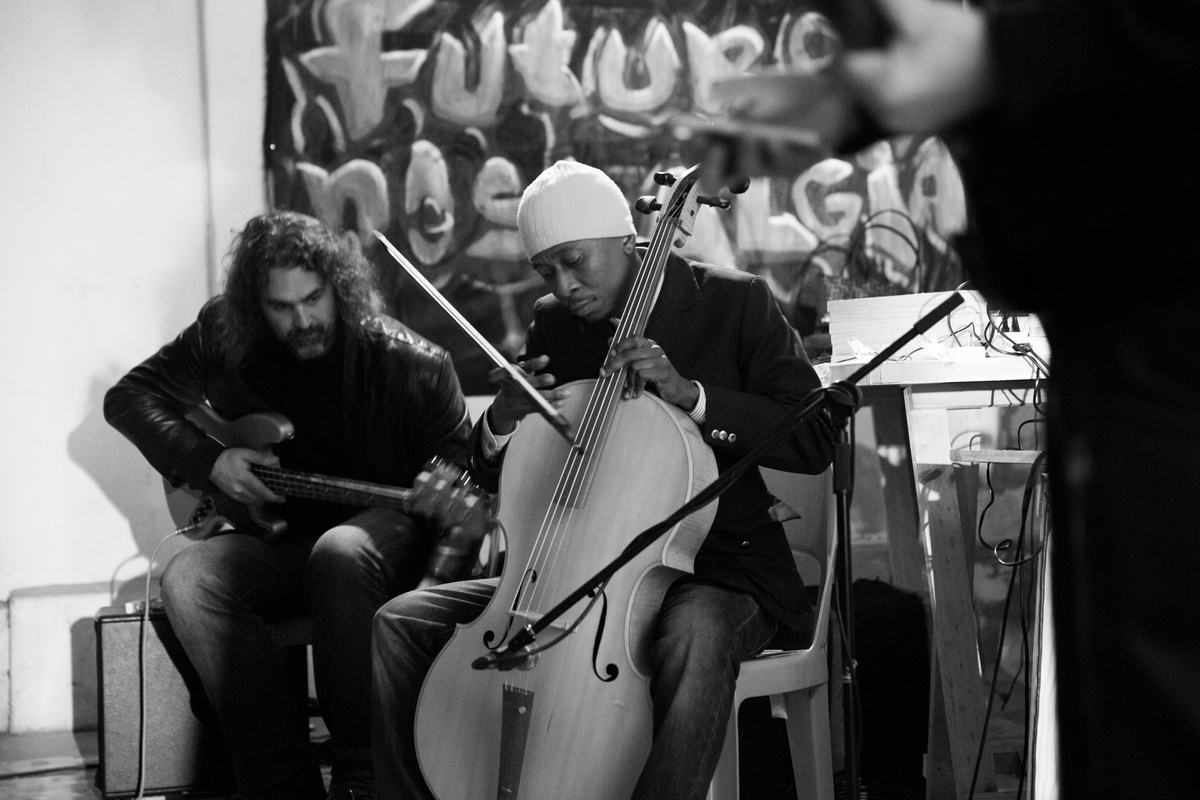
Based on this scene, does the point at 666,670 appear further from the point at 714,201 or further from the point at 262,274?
the point at 262,274

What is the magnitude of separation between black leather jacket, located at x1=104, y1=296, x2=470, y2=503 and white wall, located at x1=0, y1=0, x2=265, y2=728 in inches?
18.3

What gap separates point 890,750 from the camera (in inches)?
105

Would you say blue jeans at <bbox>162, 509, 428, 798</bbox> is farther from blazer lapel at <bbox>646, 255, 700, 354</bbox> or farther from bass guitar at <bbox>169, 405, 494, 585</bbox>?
blazer lapel at <bbox>646, 255, 700, 354</bbox>

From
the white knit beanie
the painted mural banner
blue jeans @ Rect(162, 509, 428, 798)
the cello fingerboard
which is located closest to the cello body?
the cello fingerboard

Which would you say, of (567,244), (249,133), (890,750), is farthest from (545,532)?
(249,133)

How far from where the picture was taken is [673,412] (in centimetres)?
196

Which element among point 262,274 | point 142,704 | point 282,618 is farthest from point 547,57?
point 142,704

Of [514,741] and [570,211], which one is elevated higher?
[570,211]

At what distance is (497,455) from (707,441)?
46cm

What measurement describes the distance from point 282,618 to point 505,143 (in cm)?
156

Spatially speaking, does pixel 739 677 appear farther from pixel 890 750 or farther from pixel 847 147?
pixel 847 147

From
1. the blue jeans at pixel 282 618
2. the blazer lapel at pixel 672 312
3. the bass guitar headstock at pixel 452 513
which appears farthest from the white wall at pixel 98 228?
the blazer lapel at pixel 672 312

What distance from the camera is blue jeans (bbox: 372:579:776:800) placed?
176 cm

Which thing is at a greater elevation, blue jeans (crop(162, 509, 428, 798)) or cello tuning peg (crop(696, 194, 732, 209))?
cello tuning peg (crop(696, 194, 732, 209))
